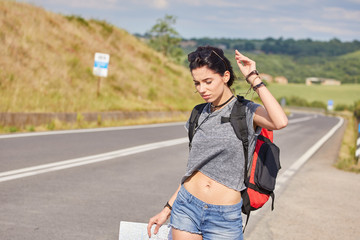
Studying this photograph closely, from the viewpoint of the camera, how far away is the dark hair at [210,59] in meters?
2.90

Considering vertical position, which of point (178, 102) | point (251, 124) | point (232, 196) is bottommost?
point (178, 102)

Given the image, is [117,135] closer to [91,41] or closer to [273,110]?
[273,110]

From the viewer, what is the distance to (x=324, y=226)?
659 centimetres

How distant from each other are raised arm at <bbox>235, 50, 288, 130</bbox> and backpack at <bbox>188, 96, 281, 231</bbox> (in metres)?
0.10

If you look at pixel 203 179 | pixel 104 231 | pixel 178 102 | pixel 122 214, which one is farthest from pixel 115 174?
pixel 178 102

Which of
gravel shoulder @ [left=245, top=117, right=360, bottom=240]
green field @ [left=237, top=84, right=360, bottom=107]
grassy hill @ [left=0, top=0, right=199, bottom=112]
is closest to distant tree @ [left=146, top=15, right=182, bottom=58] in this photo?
grassy hill @ [left=0, top=0, right=199, bottom=112]

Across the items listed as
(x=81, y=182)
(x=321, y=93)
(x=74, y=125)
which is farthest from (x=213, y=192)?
(x=321, y=93)

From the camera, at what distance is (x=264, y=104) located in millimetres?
2713

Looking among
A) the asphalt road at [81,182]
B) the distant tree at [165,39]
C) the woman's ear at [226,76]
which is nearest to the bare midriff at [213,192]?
the woman's ear at [226,76]

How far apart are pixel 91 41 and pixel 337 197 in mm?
29677

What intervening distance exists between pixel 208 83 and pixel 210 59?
0.14m

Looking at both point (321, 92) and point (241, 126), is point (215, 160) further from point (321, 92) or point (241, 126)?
point (321, 92)

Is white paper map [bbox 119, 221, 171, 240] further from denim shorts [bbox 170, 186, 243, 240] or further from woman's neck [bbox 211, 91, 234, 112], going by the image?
woman's neck [bbox 211, 91, 234, 112]

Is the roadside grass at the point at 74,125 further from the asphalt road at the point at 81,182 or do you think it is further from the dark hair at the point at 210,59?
the dark hair at the point at 210,59
